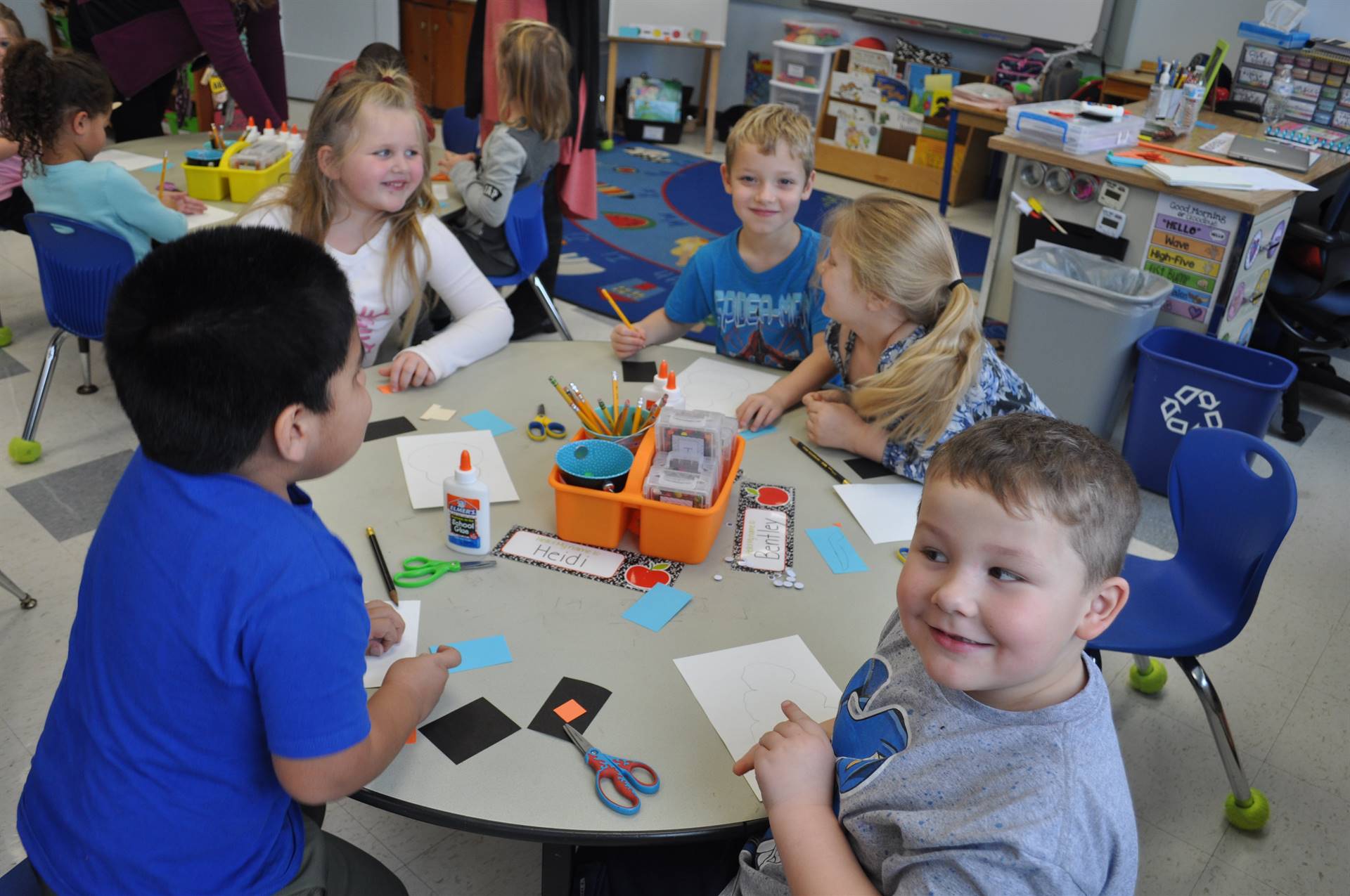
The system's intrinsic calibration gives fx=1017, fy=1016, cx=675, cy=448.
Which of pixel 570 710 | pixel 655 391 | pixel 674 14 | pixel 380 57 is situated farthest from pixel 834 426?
pixel 674 14

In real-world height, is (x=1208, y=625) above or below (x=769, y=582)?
below

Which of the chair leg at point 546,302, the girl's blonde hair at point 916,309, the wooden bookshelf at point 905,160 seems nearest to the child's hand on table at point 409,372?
the girl's blonde hair at point 916,309

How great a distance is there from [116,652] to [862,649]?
79cm

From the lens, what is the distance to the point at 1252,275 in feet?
9.34

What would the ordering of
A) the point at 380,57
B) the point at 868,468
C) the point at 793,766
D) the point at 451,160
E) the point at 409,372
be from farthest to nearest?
the point at 380,57, the point at 451,160, the point at 409,372, the point at 868,468, the point at 793,766

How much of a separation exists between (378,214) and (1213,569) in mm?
1675

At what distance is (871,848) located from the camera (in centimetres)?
92

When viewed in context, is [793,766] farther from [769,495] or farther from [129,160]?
[129,160]

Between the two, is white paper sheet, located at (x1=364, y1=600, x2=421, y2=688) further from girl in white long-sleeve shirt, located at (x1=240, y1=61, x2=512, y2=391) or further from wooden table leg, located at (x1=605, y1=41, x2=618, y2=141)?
wooden table leg, located at (x1=605, y1=41, x2=618, y2=141)

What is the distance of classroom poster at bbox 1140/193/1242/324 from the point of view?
2.74m

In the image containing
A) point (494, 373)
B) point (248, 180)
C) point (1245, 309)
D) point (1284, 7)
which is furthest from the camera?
point (1284, 7)

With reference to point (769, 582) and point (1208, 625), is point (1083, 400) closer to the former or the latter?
point (1208, 625)

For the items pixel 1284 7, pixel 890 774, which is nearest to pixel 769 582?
pixel 890 774

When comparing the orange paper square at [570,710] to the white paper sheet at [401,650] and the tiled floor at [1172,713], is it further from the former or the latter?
the tiled floor at [1172,713]
